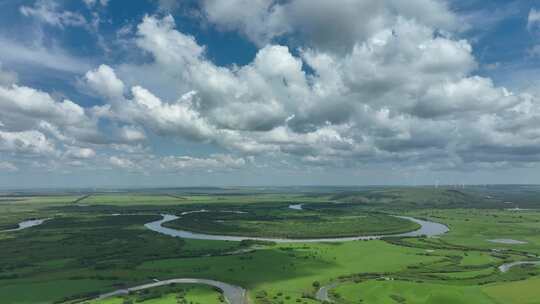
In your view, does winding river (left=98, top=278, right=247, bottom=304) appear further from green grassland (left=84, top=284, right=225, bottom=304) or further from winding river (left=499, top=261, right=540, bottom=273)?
winding river (left=499, top=261, right=540, bottom=273)

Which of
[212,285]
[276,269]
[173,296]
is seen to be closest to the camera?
[173,296]

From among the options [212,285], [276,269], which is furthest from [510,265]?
[212,285]

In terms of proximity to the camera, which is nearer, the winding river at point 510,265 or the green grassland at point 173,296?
the green grassland at point 173,296

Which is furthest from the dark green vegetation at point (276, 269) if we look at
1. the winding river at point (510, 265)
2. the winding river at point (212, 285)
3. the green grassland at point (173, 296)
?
the winding river at point (212, 285)

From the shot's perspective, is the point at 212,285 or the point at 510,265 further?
the point at 510,265

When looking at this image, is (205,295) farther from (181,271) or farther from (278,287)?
(181,271)

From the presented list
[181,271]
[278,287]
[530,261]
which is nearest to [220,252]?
[181,271]

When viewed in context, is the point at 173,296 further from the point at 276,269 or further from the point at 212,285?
the point at 276,269

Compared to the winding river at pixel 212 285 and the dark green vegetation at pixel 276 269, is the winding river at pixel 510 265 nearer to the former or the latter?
the dark green vegetation at pixel 276 269
